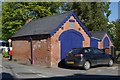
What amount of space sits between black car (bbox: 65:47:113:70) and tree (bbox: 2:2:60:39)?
22882mm

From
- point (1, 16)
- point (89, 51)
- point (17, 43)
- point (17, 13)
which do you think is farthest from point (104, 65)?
point (1, 16)

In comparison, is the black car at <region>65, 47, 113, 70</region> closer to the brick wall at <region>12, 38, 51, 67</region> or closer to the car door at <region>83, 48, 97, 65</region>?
the car door at <region>83, 48, 97, 65</region>

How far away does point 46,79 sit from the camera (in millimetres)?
16141

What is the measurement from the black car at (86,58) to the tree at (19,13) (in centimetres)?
2288

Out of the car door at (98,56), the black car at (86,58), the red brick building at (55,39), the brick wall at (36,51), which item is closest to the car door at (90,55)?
the black car at (86,58)

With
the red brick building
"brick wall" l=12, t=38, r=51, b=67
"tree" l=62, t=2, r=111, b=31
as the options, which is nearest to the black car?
the red brick building

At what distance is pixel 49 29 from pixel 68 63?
15.9 feet

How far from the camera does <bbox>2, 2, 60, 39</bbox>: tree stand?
148 feet

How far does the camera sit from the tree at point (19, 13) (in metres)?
45.1

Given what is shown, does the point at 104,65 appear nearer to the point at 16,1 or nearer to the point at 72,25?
the point at 72,25

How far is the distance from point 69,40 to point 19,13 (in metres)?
19.9

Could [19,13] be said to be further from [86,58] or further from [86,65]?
[86,65]

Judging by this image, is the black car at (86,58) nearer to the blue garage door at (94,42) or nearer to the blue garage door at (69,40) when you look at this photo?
the blue garage door at (69,40)

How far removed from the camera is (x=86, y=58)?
22.4 m
